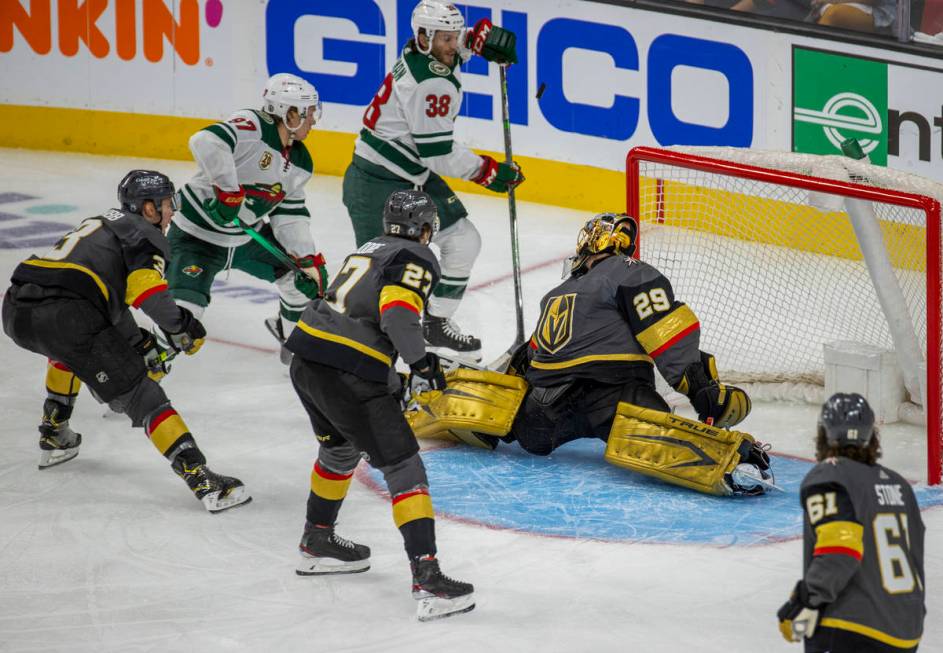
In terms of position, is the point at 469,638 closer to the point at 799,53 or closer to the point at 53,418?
the point at 53,418

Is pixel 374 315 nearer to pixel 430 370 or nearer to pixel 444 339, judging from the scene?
pixel 430 370

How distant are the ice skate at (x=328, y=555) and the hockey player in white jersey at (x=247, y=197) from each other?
1687 millimetres

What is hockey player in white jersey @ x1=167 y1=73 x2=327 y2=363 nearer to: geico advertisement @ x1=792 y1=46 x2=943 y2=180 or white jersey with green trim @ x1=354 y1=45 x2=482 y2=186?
white jersey with green trim @ x1=354 y1=45 x2=482 y2=186

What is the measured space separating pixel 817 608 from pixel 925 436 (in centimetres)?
274

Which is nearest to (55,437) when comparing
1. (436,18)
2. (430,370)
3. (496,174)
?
(430,370)

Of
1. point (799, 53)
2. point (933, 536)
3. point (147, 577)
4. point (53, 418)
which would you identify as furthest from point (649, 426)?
point (799, 53)

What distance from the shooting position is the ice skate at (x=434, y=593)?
4172mm

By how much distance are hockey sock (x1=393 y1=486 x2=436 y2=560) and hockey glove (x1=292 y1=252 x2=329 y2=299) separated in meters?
2.17

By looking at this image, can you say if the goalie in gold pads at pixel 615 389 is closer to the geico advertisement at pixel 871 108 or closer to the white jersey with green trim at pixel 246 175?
the white jersey with green trim at pixel 246 175

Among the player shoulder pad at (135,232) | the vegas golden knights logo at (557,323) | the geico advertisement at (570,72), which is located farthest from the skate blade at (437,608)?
the geico advertisement at (570,72)

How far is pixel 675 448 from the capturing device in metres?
5.04

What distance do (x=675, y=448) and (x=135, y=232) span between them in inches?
71.4

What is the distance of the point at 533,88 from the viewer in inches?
340

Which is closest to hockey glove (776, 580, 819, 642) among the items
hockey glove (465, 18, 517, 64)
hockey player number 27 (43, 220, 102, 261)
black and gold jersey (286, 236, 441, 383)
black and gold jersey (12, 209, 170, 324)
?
black and gold jersey (286, 236, 441, 383)
